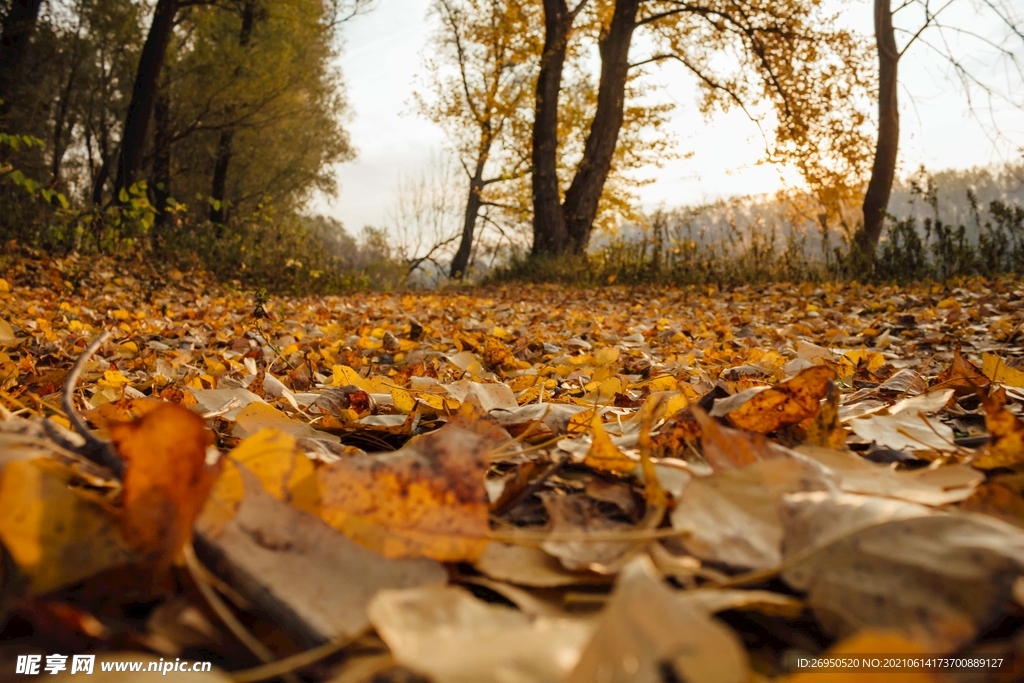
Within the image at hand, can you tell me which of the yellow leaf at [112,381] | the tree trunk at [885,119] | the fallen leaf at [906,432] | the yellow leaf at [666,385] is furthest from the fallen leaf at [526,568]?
the tree trunk at [885,119]

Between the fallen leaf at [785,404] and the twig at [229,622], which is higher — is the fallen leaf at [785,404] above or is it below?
above

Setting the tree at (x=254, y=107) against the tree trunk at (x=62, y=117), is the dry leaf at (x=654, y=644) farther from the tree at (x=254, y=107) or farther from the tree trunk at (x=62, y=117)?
the tree trunk at (x=62, y=117)

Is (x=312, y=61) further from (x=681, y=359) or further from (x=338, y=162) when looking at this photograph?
(x=681, y=359)

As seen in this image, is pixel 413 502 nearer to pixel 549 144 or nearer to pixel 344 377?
pixel 344 377

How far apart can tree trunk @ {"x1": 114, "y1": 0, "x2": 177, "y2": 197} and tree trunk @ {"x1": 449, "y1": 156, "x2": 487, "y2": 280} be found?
8.64m

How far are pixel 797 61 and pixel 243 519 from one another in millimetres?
11672

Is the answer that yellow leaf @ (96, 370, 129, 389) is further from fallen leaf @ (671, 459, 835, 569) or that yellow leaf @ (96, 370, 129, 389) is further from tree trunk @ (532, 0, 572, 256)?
tree trunk @ (532, 0, 572, 256)

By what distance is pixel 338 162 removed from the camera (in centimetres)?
2038

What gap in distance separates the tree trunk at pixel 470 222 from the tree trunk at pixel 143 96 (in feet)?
28.4

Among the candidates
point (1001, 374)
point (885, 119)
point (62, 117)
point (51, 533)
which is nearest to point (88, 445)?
point (51, 533)

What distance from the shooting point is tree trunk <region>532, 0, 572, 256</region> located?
989cm

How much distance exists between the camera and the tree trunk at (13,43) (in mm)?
6816

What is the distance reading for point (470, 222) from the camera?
17297 mm

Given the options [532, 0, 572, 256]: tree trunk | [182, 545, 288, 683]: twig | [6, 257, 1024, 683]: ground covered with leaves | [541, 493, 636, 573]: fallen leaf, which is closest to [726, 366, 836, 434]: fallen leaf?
[6, 257, 1024, 683]: ground covered with leaves
